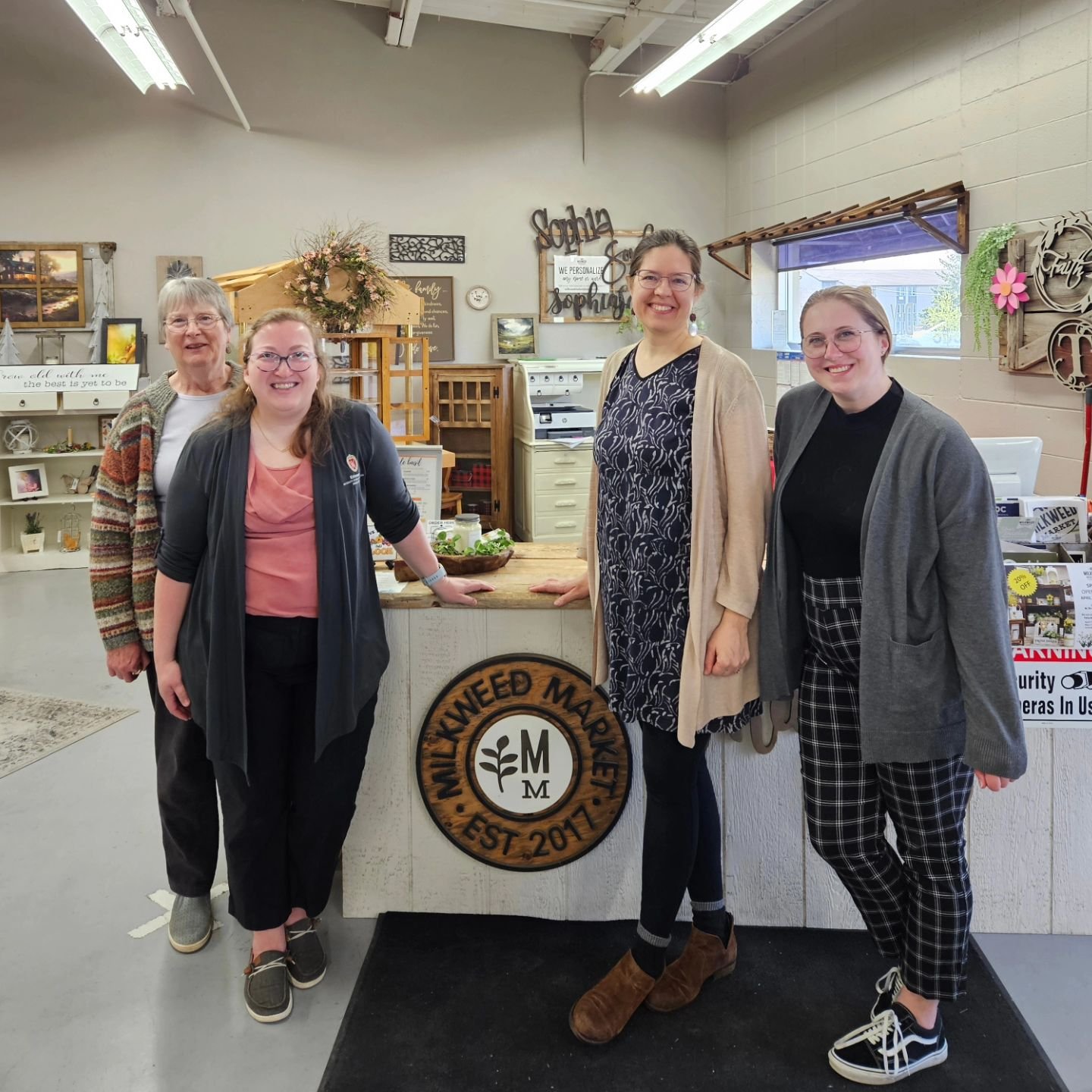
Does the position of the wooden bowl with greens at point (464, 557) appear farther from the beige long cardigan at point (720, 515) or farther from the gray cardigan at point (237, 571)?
the beige long cardigan at point (720, 515)

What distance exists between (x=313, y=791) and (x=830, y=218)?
492 cm

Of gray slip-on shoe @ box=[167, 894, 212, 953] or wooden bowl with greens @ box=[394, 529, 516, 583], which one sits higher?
wooden bowl with greens @ box=[394, 529, 516, 583]

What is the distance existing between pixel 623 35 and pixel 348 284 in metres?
3.01

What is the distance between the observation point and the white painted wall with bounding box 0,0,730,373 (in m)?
6.73

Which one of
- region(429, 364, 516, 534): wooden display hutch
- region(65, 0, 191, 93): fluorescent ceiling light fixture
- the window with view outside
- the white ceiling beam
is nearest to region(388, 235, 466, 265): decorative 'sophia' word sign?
region(429, 364, 516, 534): wooden display hutch

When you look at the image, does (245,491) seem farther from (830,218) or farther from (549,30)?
(549,30)

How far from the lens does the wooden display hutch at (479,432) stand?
723cm

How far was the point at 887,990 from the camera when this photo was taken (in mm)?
2033

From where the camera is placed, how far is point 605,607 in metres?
2.07

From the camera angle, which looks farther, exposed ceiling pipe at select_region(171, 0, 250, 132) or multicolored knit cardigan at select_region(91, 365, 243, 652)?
exposed ceiling pipe at select_region(171, 0, 250, 132)

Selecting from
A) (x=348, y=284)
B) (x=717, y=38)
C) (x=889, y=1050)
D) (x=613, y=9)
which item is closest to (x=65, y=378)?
(x=348, y=284)

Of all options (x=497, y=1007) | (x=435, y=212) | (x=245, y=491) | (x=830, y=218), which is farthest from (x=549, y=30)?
(x=497, y=1007)

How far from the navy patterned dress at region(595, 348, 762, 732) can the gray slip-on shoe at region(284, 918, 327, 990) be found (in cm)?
98

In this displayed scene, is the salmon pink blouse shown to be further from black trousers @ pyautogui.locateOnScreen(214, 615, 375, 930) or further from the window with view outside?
the window with view outside
